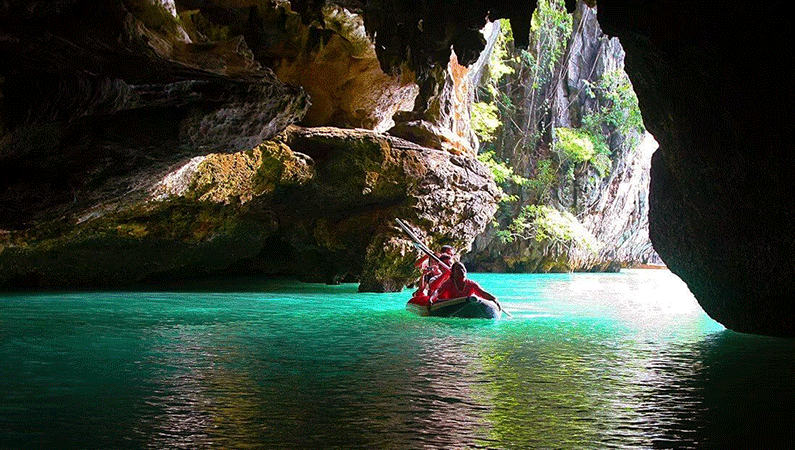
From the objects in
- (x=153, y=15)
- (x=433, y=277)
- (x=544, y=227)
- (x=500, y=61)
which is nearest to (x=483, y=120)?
(x=500, y=61)

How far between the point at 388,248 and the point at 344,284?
515 centimetres

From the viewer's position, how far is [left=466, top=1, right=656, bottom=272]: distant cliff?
35.8 metres

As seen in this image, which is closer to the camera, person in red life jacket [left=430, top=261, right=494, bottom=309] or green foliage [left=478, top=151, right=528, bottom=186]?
person in red life jacket [left=430, top=261, right=494, bottom=309]

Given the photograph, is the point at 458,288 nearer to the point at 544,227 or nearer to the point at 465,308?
the point at 465,308

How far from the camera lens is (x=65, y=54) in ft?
29.0

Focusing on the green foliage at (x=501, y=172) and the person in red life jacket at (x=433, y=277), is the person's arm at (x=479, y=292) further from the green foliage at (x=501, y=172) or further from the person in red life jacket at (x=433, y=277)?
the green foliage at (x=501, y=172)

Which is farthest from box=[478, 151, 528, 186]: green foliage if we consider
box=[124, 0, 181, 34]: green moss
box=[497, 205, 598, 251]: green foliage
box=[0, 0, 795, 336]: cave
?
box=[124, 0, 181, 34]: green moss

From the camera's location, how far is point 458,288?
15.2m

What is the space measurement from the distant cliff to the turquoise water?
20679 millimetres

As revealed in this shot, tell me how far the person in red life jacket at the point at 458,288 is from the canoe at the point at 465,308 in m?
0.22

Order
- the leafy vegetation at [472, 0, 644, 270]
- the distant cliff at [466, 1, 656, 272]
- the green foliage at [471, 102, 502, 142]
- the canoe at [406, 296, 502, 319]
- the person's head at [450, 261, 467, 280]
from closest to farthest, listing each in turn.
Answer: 1. the canoe at [406, 296, 502, 319]
2. the person's head at [450, 261, 467, 280]
3. the green foliage at [471, 102, 502, 142]
4. the leafy vegetation at [472, 0, 644, 270]
5. the distant cliff at [466, 1, 656, 272]

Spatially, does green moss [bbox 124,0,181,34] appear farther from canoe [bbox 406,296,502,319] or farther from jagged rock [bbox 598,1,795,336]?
canoe [bbox 406,296,502,319]

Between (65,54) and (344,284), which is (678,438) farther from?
(344,284)

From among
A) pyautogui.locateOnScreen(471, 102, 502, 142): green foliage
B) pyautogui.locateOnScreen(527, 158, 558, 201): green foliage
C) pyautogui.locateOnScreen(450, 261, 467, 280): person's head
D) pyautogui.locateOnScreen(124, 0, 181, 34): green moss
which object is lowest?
pyautogui.locateOnScreen(450, 261, 467, 280): person's head
